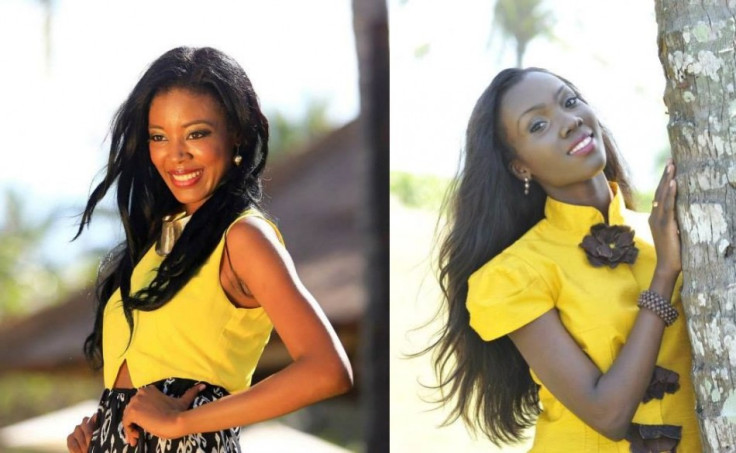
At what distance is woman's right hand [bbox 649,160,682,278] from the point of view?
288 centimetres

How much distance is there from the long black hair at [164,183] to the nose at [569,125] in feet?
2.70

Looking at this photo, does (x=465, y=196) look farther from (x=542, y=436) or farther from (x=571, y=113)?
(x=542, y=436)

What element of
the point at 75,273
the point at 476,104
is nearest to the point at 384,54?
the point at 476,104

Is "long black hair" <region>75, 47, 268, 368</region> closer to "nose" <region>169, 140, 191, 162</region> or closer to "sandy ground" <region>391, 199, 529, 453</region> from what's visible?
"nose" <region>169, 140, 191, 162</region>

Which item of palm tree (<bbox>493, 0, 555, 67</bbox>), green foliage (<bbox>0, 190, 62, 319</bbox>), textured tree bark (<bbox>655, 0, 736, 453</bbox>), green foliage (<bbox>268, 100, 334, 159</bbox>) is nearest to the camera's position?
textured tree bark (<bbox>655, 0, 736, 453</bbox>)

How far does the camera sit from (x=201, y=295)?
121 inches

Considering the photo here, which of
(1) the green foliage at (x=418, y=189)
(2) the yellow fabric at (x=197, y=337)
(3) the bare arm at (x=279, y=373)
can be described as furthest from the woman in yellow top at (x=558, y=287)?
(1) the green foliage at (x=418, y=189)

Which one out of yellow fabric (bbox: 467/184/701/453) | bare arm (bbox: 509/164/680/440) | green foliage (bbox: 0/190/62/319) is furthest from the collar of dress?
green foliage (bbox: 0/190/62/319)

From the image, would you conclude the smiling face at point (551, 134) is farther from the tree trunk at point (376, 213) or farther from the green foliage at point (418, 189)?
the green foliage at point (418, 189)

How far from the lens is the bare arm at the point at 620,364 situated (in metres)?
2.88

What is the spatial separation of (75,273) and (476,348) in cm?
979

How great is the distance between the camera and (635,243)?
10.3 ft

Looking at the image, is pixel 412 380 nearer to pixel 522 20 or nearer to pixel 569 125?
pixel 522 20

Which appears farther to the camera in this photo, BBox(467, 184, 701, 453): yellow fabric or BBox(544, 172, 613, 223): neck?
BBox(544, 172, 613, 223): neck
